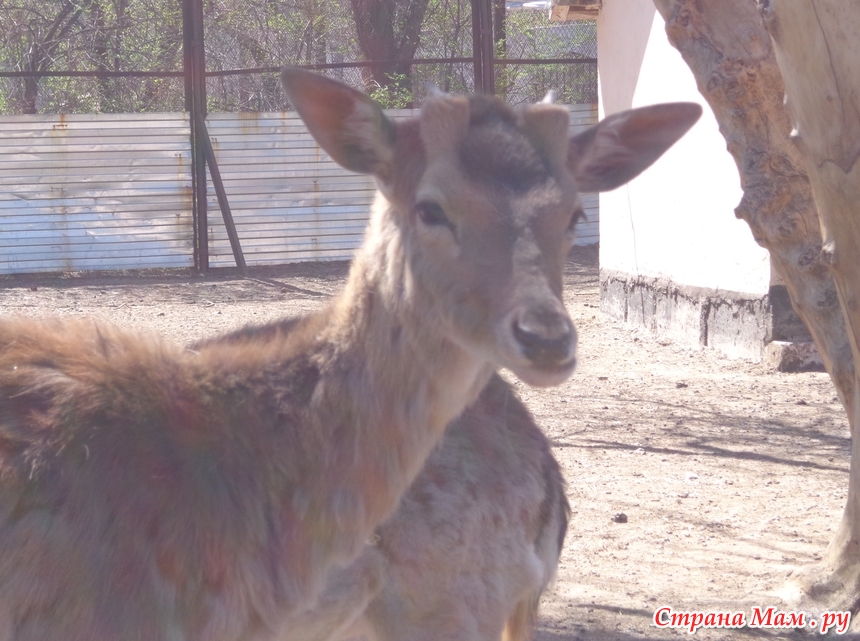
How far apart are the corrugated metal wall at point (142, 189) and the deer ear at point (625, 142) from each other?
1025 centimetres

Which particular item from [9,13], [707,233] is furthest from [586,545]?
[9,13]

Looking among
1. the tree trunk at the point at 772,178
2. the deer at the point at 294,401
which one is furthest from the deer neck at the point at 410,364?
the tree trunk at the point at 772,178

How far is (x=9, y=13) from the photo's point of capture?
A: 56.2 feet

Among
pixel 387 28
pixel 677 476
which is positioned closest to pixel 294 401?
pixel 677 476

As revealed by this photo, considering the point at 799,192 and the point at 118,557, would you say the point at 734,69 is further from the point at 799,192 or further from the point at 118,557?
the point at 118,557

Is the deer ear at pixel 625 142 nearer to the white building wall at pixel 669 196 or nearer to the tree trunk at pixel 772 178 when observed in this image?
the tree trunk at pixel 772 178

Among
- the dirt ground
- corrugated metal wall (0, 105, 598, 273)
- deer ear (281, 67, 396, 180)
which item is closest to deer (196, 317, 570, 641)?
deer ear (281, 67, 396, 180)

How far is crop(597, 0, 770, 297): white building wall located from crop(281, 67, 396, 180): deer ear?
5.43 metres

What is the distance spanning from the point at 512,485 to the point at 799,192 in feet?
7.48

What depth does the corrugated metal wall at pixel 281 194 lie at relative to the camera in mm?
13859

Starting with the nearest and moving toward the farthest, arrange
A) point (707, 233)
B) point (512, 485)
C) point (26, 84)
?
point (512, 485), point (707, 233), point (26, 84)

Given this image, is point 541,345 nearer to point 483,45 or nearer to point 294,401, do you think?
point 294,401

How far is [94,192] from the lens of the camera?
1355cm

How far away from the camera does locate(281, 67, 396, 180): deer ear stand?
3.00 metres
